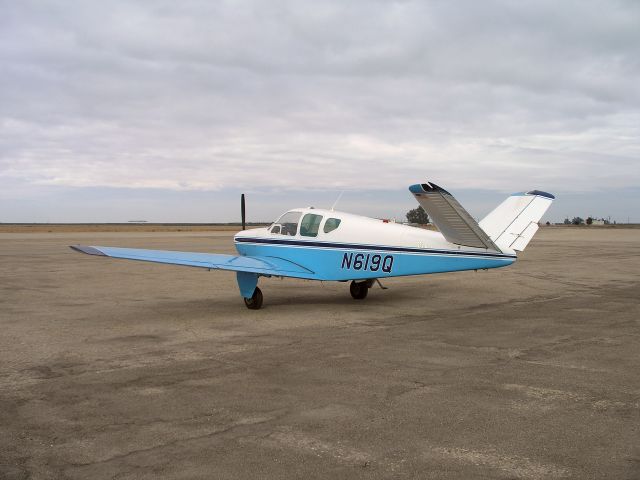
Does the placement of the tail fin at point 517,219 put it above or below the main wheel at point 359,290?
above

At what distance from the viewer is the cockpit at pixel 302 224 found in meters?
12.1

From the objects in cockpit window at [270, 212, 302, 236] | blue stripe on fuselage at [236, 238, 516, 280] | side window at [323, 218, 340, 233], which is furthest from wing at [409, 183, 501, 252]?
cockpit window at [270, 212, 302, 236]

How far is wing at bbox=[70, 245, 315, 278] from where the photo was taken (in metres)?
11.2

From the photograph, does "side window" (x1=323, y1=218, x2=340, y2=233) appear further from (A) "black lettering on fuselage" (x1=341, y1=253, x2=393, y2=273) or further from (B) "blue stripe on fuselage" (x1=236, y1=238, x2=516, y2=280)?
(A) "black lettering on fuselage" (x1=341, y1=253, x2=393, y2=273)

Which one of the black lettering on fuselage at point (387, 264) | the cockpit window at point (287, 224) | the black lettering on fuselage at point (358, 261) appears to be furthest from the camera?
the cockpit window at point (287, 224)

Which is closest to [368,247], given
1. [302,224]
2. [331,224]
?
[331,224]

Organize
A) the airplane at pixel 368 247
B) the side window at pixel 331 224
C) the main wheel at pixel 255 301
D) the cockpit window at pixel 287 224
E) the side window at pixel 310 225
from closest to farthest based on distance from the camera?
the airplane at pixel 368 247
the main wheel at pixel 255 301
the side window at pixel 331 224
the side window at pixel 310 225
the cockpit window at pixel 287 224

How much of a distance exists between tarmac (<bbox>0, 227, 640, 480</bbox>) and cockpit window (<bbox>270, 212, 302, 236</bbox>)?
1.70m

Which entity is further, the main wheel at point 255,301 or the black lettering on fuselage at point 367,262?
the main wheel at point 255,301

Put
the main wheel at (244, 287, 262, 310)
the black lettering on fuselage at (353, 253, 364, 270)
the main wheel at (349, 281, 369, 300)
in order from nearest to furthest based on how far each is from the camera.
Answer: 1. the black lettering on fuselage at (353, 253, 364, 270)
2. the main wheel at (244, 287, 262, 310)
3. the main wheel at (349, 281, 369, 300)

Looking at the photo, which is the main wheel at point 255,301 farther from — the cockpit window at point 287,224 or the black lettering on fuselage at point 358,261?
the black lettering on fuselage at point 358,261

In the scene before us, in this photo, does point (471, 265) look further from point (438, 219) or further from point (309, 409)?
point (309, 409)

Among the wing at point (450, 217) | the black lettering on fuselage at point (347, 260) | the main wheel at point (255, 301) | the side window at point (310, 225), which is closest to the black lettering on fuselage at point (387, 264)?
the black lettering on fuselage at point (347, 260)

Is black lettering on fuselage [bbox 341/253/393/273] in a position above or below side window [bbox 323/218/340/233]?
below
